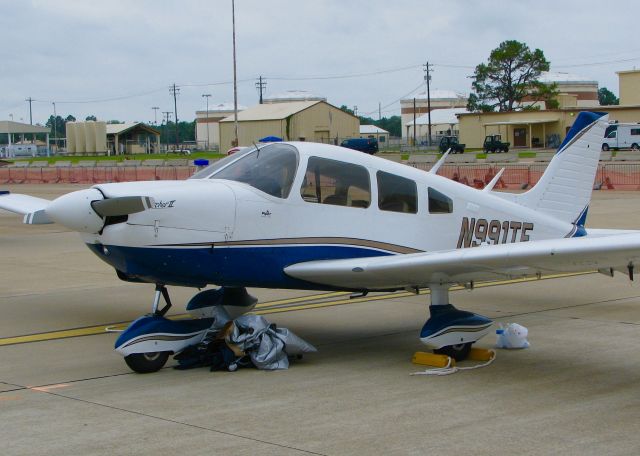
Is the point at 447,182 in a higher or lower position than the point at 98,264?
higher

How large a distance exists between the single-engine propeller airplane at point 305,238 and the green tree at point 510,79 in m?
91.9

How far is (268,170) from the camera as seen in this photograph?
9211 mm

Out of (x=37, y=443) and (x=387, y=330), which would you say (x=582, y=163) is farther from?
(x=37, y=443)

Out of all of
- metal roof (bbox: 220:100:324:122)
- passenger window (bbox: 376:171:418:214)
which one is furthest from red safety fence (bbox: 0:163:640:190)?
passenger window (bbox: 376:171:418:214)

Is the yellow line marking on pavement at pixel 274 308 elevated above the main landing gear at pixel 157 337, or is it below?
below

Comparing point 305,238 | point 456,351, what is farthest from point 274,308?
point 456,351

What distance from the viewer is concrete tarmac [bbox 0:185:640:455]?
639 centimetres

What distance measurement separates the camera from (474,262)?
8375 mm

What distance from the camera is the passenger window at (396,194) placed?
9.69 metres

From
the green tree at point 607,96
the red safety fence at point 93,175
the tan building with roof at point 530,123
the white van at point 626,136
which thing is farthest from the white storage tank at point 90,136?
the green tree at point 607,96

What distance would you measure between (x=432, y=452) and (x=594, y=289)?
27.7ft

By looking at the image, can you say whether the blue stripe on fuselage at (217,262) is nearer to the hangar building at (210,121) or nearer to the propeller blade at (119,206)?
the propeller blade at (119,206)

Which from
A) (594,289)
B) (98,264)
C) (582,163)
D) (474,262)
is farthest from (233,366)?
(98,264)

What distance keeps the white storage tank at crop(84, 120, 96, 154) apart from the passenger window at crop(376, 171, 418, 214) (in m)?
105
